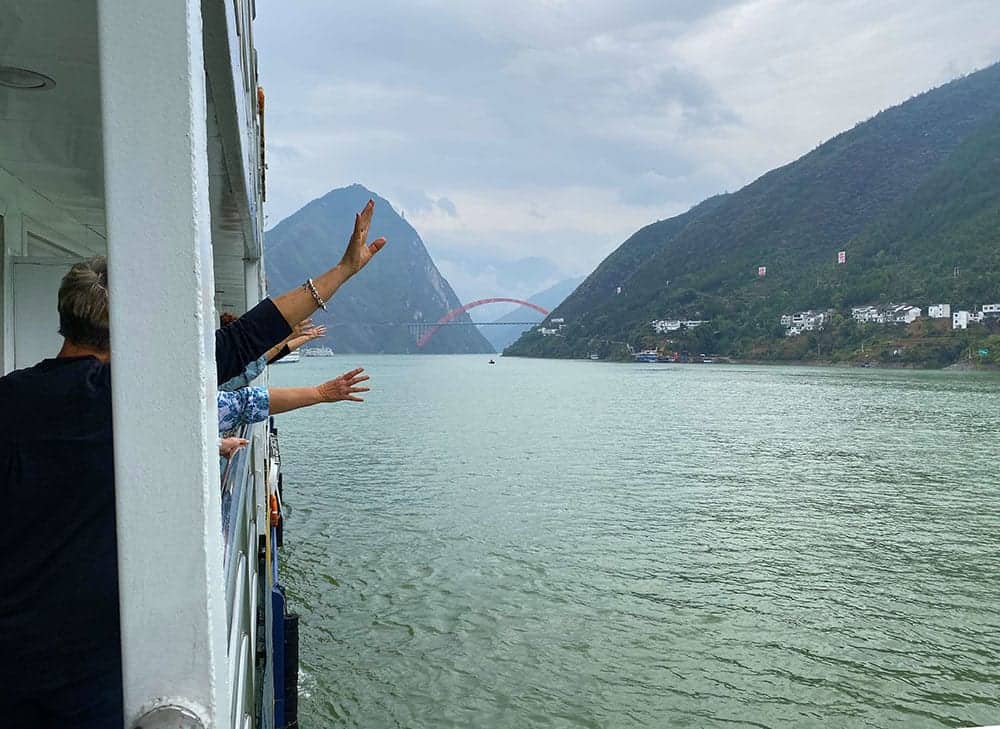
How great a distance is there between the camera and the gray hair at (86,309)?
1.40m

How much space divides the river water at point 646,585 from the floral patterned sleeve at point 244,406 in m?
5.05

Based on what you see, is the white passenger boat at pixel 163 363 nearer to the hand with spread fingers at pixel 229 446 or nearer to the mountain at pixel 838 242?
the hand with spread fingers at pixel 229 446

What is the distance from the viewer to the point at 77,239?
200 inches

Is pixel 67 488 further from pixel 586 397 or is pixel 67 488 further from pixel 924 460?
pixel 586 397

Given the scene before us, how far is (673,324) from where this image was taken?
117438 millimetres

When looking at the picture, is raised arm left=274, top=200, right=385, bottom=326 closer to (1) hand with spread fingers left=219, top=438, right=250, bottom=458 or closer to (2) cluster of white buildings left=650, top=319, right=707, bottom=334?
(1) hand with spread fingers left=219, top=438, right=250, bottom=458

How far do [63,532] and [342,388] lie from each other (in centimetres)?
120

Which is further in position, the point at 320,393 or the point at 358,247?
the point at 320,393

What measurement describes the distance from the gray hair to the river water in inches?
248

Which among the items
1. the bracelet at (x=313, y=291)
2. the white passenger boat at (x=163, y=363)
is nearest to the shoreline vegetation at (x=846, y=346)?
the bracelet at (x=313, y=291)

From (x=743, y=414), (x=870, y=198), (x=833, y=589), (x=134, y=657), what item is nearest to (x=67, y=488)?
(x=134, y=657)

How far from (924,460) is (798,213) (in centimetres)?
12318

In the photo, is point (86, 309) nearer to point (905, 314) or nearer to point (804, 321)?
point (905, 314)

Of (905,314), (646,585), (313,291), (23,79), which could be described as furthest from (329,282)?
(905,314)
